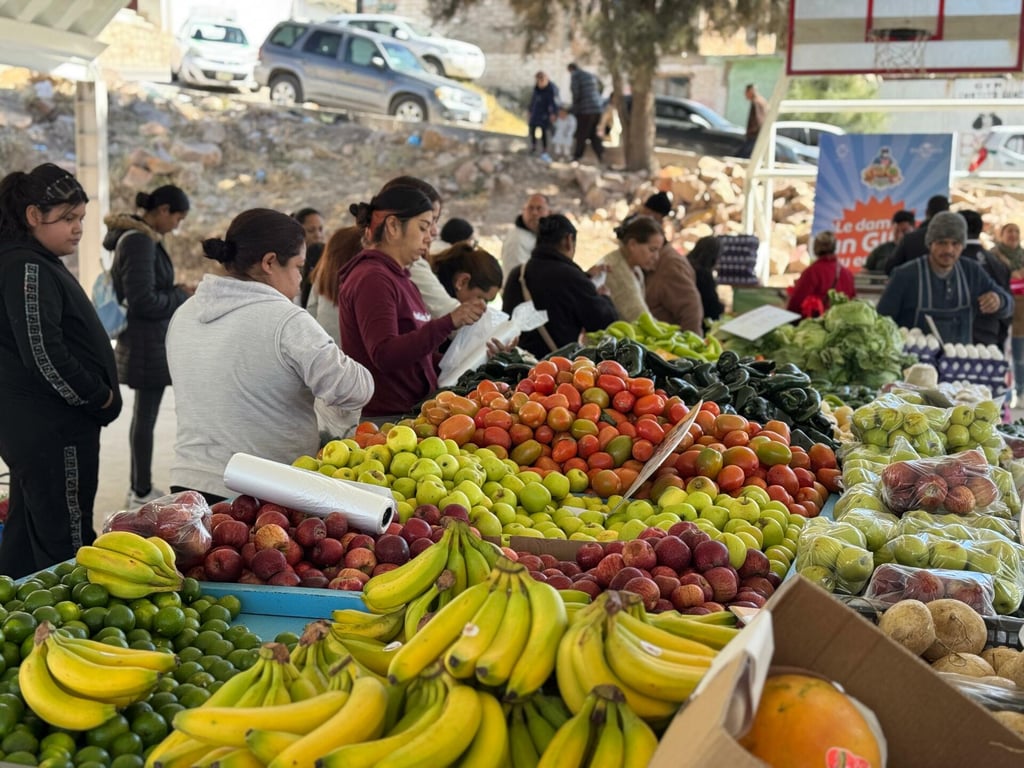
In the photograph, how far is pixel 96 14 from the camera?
786 centimetres

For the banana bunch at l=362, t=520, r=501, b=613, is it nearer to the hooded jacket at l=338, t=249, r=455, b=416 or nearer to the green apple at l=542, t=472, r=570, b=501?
the green apple at l=542, t=472, r=570, b=501

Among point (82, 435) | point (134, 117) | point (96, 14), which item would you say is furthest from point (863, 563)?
point (134, 117)

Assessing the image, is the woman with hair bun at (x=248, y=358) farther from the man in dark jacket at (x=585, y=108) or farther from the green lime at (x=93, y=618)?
the man in dark jacket at (x=585, y=108)

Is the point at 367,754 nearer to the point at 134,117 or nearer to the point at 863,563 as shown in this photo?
the point at 863,563

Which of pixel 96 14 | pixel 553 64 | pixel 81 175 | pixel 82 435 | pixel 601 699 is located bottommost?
pixel 82 435

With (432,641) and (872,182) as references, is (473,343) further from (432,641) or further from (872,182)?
(872,182)

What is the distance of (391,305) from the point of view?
4.49 m

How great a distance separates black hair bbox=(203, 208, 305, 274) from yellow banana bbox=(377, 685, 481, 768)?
2388mm

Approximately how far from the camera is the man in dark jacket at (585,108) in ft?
68.1

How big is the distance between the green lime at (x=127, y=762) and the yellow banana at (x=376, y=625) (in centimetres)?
39

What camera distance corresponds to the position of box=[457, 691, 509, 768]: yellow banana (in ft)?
5.06

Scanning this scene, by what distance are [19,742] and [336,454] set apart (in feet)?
5.86

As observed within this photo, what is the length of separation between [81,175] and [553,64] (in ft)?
80.9

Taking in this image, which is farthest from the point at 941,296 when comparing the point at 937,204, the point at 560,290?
the point at 560,290
